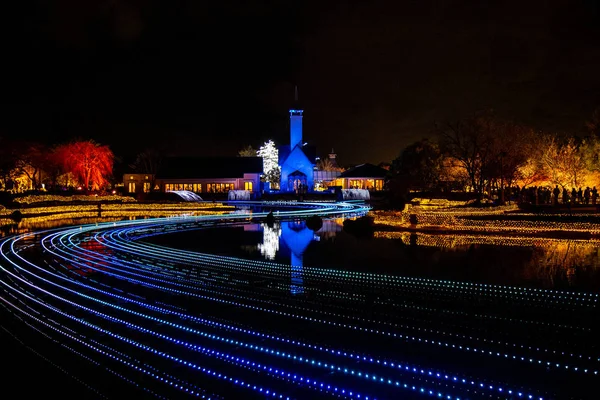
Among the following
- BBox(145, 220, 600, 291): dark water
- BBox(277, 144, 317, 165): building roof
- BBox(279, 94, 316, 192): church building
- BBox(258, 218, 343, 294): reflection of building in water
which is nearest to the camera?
BBox(145, 220, 600, 291): dark water

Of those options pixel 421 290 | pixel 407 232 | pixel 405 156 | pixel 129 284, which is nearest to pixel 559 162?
pixel 405 156

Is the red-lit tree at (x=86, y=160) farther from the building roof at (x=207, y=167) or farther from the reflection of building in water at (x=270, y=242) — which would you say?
the reflection of building in water at (x=270, y=242)

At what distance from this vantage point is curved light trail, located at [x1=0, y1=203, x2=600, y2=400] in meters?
4.93

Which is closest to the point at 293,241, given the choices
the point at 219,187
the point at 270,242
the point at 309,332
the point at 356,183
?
the point at 270,242

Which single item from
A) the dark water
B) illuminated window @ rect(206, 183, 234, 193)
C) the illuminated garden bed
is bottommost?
the dark water

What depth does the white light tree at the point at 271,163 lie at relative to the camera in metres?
74.6

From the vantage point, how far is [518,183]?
45.1 metres

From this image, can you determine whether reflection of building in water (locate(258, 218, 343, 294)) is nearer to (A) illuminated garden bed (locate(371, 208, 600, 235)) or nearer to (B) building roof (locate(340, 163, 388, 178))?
(A) illuminated garden bed (locate(371, 208, 600, 235))

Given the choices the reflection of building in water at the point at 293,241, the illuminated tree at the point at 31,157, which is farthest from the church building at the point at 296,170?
the reflection of building in water at the point at 293,241

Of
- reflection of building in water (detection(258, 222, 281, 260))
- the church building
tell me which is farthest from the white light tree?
reflection of building in water (detection(258, 222, 281, 260))

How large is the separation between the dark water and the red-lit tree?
35.0m

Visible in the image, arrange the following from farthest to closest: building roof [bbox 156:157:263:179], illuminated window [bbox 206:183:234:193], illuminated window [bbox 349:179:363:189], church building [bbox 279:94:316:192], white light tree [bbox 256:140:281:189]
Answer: white light tree [bbox 256:140:281:189] < illuminated window [bbox 349:179:363:189] < church building [bbox 279:94:316:192] < building roof [bbox 156:157:263:179] < illuminated window [bbox 206:183:234:193]

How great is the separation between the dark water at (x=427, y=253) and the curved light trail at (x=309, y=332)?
3.36 feet

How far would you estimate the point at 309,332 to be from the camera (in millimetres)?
6543
